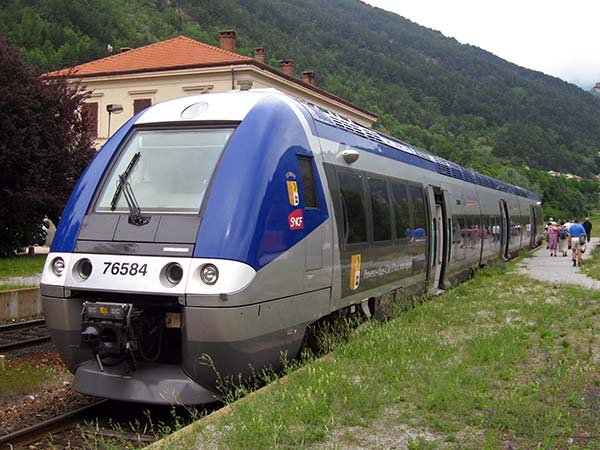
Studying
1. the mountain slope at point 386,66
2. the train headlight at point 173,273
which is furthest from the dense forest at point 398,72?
the train headlight at point 173,273

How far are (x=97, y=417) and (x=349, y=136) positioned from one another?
183 inches

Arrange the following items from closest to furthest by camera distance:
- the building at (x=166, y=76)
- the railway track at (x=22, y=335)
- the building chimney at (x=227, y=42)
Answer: the railway track at (x=22, y=335) < the building at (x=166, y=76) < the building chimney at (x=227, y=42)

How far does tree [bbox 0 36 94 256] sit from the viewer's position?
21656mm

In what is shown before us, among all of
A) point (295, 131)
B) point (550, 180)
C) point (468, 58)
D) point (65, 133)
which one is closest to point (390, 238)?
point (295, 131)

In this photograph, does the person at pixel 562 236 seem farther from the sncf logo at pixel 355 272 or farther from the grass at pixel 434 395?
the sncf logo at pixel 355 272

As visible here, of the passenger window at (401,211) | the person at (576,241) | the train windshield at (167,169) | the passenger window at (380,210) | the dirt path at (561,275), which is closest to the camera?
the train windshield at (167,169)

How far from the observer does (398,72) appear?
454 ft

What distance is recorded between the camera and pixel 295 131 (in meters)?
7.15

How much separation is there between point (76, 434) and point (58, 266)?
1.53 m

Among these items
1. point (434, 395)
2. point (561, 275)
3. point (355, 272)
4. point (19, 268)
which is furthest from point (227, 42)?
point (434, 395)

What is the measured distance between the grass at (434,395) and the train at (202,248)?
600 millimetres

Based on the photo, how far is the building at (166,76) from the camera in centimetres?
3944

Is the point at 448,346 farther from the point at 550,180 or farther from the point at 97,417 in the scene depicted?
the point at 550,180

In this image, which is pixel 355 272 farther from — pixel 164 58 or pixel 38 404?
pixel 164 58
